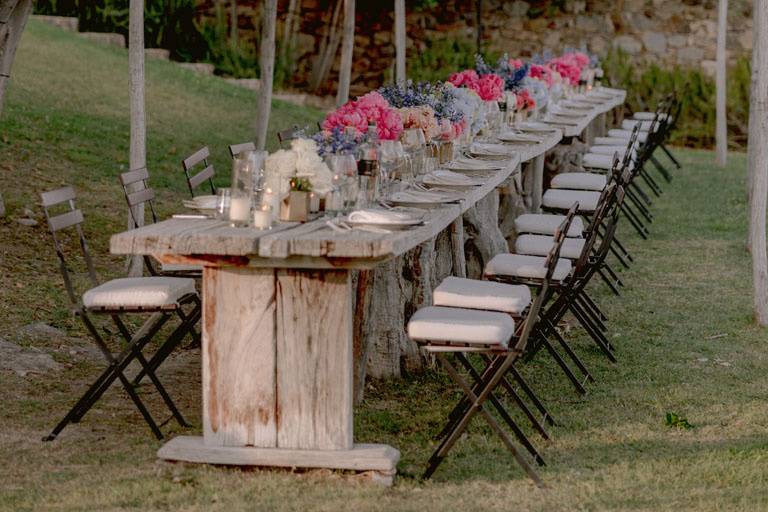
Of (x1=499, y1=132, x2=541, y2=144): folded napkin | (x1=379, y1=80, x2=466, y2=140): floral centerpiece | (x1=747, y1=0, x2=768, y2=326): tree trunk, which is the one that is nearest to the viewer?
(x1=379, y1=80, x2=466, y2=140): floral centerpiece

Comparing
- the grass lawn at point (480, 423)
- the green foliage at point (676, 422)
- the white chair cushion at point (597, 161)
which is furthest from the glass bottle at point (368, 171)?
the white chair cushion at point (597, 161)

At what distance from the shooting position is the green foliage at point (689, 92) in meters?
17.0

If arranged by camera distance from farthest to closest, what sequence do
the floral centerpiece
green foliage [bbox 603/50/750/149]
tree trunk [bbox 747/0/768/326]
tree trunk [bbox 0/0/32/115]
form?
1. green foliage [bbox 603/50/750/149]
2. tree trunk [bbox 0/0/32/115]
3. tree trunk [bbox 747/0/768/326]
4. the floral centerpiece

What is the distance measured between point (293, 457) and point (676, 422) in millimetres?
1672

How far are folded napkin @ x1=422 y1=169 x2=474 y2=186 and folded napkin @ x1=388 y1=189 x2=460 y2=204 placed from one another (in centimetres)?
24

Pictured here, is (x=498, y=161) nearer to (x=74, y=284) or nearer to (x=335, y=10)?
(x=74, y=284)

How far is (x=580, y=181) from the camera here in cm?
912

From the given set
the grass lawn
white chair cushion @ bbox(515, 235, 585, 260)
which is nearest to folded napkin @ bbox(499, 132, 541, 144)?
the grass lawn

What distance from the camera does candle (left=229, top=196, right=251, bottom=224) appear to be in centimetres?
461

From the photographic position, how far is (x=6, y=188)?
9.28 meters

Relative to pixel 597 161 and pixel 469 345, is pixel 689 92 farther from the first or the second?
pixel 469 345

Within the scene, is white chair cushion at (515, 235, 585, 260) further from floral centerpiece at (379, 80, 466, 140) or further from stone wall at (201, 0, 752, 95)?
stone wall at (201, 0, 752, 95)

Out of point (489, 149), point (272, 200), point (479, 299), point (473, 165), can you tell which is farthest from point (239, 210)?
point (489, 149)

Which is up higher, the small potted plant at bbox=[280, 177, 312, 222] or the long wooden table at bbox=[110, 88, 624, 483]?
the small potted plant at bbox=[280, 177, 312, 222]
